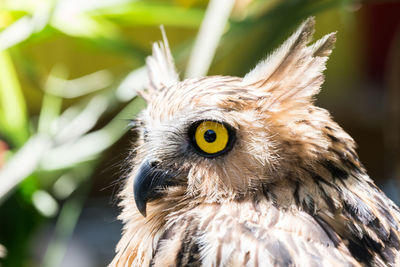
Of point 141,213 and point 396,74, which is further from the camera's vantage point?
point 396,74

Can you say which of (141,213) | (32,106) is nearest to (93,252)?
(32,106)

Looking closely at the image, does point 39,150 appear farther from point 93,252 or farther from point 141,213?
point 93,252

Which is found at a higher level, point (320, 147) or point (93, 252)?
point (320, 147)

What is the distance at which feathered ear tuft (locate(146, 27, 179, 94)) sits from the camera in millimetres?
1462

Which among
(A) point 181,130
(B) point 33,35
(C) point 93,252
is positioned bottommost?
(C) point 93,252

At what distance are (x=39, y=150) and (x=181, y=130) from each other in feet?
2.75

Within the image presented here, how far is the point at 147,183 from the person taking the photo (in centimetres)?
122

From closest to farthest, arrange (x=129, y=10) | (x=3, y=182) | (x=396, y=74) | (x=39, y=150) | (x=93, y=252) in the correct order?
1. (x=3, y=182)
2. (x=39, y=150)
3. (x=129, y=10)
4. (x=396, y=74)
5. (x=93, y=252)

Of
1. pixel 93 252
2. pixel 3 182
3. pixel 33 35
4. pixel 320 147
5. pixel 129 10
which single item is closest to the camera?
pixel 320 147

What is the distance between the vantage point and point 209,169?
3.94 feet

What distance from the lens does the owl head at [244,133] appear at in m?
1.18

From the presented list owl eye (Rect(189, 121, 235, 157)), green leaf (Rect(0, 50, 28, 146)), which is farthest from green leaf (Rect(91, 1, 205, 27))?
owl eye (Rect(189, 121, 235, 157))

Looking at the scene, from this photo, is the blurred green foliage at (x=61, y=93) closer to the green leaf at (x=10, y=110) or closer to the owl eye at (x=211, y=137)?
the green leaf at (x=10, y=110)

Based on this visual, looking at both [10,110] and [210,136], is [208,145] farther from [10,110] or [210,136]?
[10,110]
